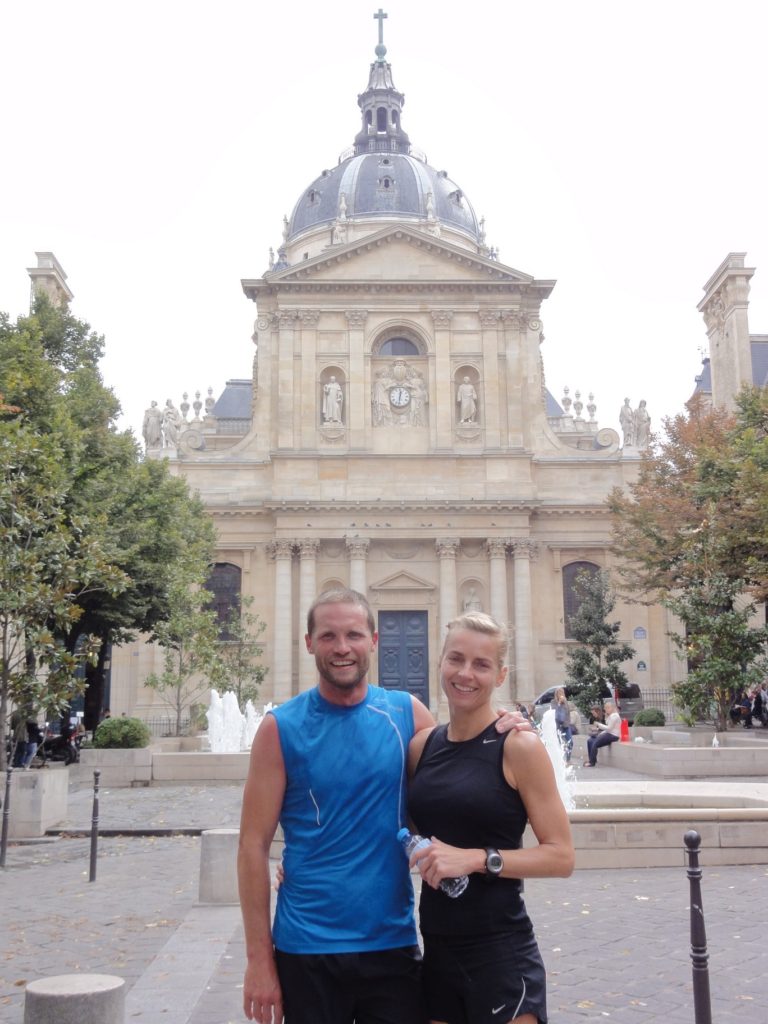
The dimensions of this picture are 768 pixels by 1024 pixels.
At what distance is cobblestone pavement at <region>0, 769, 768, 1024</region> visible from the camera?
6668 mm

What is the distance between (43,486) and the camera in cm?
1706

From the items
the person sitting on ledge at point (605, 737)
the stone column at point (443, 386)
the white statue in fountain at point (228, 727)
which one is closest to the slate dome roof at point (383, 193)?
the stone column at point (443, 386)

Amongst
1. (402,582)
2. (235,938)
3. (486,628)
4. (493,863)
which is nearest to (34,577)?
(235,938)

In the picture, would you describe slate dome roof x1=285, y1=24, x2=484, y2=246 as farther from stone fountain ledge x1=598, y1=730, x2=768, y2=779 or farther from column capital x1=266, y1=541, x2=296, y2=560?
stone fountain ledge x1=598, y1=730, x2=768, y2=779

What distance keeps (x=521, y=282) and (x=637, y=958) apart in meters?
37.9

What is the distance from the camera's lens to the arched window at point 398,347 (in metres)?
43.7

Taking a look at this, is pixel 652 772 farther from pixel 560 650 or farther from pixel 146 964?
pixel 560 650

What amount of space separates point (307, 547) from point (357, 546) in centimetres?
193

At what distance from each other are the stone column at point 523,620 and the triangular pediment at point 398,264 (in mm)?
11038

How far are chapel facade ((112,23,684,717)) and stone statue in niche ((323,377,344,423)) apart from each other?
0.08m

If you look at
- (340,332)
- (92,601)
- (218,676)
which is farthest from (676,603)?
(340,332)

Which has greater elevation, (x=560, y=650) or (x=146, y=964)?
(x=560, y=650)

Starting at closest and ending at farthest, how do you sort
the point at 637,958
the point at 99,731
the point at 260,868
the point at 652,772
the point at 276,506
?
1. the point at 260,868
2. the point at 637,958
3. the point at 652,772
4. the point at 99,731
5. the point at 276,506

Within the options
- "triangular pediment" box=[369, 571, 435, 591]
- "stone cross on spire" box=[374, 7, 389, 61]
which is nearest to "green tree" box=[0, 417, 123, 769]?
"triangular pediment" box=[369, 571, 435, 591]
